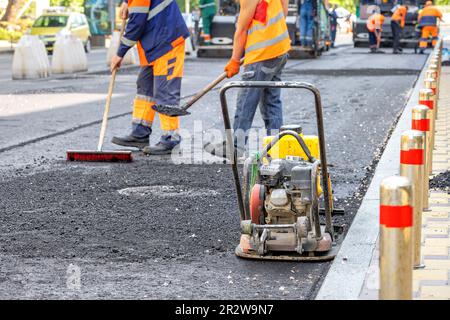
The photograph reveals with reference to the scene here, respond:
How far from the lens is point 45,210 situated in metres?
7.07

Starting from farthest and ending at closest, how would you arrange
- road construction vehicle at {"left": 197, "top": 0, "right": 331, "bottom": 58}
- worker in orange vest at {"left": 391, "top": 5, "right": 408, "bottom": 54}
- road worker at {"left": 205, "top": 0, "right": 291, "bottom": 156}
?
worker in orange vest at {"left": 391, "top": 5, "right": 408, "bottom": 54} < road construction vehicle at {"left": 197, "top": 0, "right": 331, "bottom": 58} < road worker at {"left": 205, "top": 0, "right": 291, "bottom": 156}

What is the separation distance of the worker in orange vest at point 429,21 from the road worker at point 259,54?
90.9 ft

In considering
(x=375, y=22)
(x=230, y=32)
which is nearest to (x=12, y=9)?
(x=375, y=22)

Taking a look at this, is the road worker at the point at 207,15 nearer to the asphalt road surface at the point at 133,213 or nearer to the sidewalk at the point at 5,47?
the sidewalk at the point at 5,47

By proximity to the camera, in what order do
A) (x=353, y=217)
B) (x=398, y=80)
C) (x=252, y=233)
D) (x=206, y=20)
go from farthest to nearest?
(x=206, y=20) < (x=398, y=80) < (x=353, y=217) < (x=252, y=233)

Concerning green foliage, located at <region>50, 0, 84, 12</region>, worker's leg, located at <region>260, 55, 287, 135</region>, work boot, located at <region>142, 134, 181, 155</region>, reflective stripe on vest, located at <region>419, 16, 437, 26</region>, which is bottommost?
green foliage, located at <region>50, 0, 84, 12</region>

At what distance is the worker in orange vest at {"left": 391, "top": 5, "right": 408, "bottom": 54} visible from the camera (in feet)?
118

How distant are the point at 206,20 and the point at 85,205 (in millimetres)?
25728

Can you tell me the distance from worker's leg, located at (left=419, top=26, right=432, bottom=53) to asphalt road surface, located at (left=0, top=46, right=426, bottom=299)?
69.6 ft

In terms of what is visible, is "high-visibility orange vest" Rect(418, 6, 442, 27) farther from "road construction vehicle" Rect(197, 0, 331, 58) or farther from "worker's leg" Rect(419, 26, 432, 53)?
"road construction vehicle" Rect(197, 0, 331, 58)

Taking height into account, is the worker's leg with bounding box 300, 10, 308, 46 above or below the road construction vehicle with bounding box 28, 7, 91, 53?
above

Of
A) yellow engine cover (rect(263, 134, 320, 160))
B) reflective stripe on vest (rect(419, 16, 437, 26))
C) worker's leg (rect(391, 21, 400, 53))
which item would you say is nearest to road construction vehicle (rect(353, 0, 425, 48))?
reflective stripe on vest (rect(419, 16, 437, 26))
